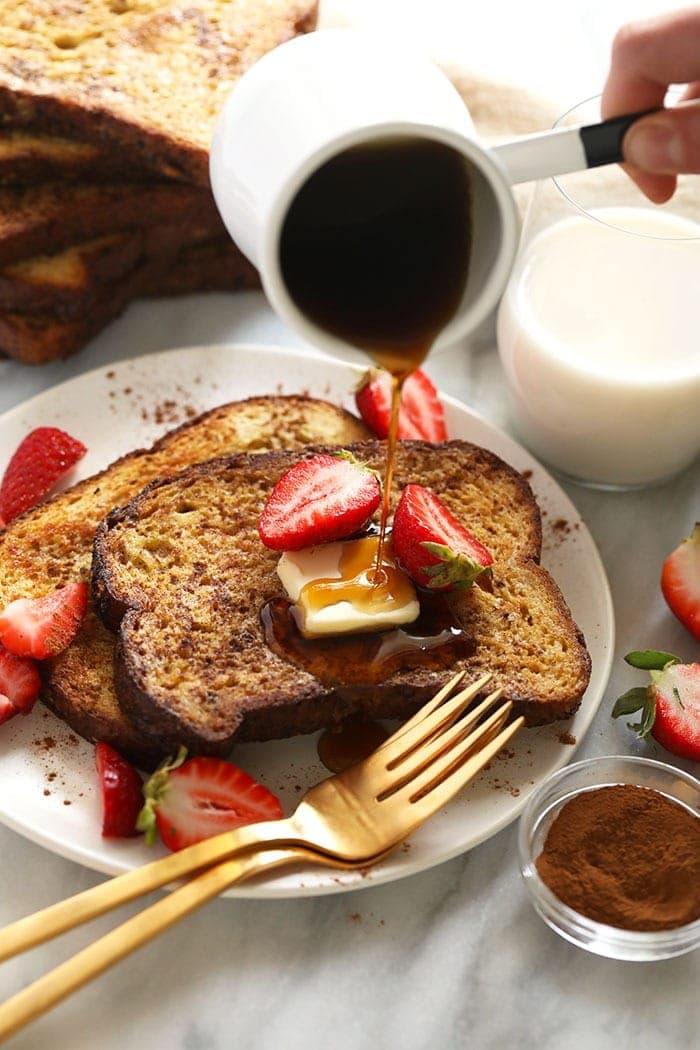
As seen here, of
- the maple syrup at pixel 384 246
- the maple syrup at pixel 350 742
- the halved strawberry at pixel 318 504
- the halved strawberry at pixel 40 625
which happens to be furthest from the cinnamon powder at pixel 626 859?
the halved strawberry at pixel 40 625

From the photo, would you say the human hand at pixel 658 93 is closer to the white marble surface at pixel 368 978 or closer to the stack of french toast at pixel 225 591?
the stack of french toast at pixel 225 591

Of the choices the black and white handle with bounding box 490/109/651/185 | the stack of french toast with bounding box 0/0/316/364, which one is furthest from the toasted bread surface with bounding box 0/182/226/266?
the black and white handle with bounding box 490/109/651/185

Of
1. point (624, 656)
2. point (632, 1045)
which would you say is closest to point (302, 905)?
point (632, 1045)

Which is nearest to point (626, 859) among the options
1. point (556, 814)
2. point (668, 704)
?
point (556, 814)

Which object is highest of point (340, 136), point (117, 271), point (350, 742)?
point (340, 136)

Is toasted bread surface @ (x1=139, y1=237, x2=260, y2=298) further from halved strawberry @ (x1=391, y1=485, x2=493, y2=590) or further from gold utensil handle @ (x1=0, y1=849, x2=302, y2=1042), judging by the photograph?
gold utensil handle @ (x1=0, y1=849, x2=302, y2=1042)

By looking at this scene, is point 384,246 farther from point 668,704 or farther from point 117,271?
point 117,271
